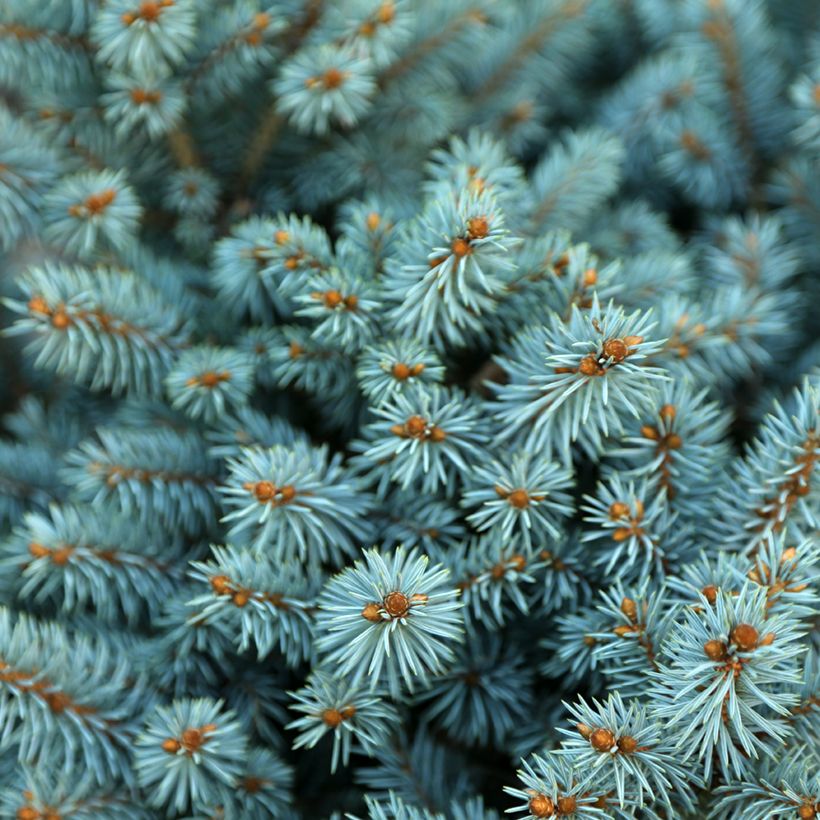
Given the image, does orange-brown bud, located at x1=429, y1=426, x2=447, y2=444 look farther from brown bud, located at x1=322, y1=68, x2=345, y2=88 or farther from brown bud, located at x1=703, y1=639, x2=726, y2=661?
brown bud, located at x1=322, y1=68, x2=345, y2=88

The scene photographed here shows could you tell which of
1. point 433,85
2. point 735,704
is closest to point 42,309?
point 433,85

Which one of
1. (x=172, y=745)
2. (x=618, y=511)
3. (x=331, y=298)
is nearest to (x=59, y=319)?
(x=331, y=298)

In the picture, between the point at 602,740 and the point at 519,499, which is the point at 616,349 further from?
the point at 602,740

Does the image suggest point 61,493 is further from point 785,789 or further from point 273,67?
point 785,789

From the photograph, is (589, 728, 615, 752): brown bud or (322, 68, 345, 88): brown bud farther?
(322, 68, 345, 88): brown bud

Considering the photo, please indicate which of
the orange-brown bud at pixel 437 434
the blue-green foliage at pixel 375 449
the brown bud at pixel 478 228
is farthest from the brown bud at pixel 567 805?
the brown bud at pixel 478 228

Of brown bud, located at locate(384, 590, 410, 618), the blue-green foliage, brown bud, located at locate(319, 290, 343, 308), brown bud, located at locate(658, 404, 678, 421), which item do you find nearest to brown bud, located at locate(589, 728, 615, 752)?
the blue-green foliage

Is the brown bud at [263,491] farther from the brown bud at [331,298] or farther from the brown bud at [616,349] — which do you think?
the brown bud at [616,349]
